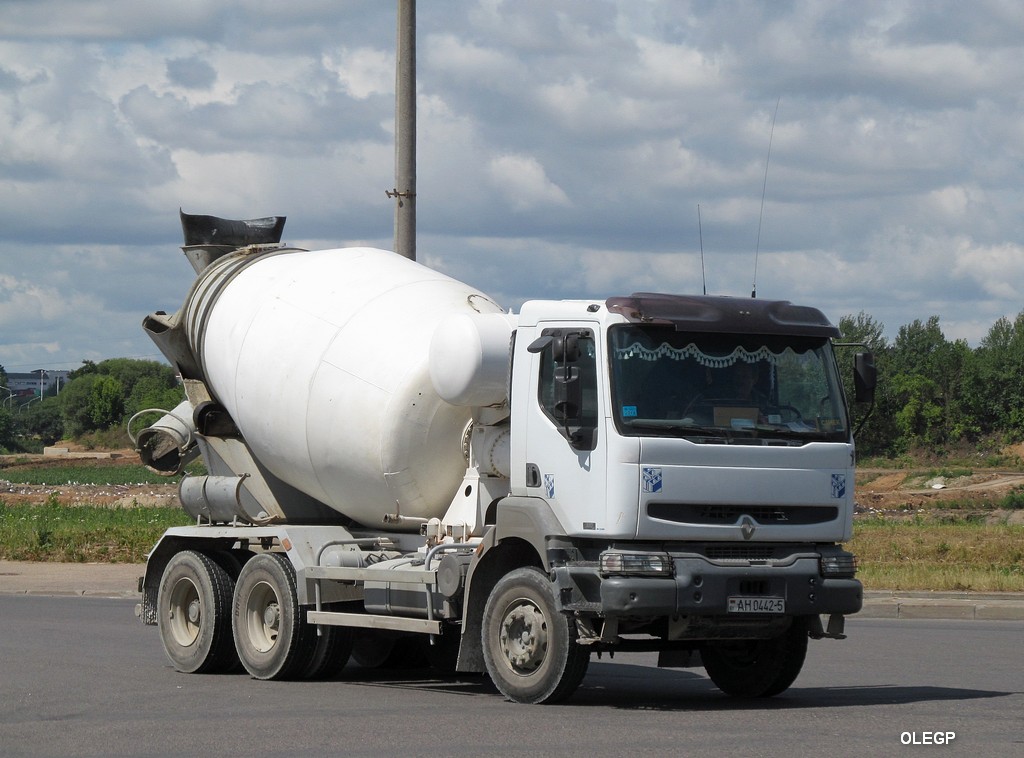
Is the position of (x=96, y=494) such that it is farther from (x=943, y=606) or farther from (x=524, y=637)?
(x=524, y=637)

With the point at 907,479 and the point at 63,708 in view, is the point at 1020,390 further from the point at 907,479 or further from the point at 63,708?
the point at 63,708

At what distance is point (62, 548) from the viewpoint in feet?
111

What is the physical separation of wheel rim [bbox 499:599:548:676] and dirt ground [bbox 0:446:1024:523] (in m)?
42.1

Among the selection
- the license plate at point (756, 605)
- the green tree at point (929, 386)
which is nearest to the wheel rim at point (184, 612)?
the license plate at point (756, 605)

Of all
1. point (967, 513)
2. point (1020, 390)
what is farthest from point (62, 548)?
Result: point (1020, 390)

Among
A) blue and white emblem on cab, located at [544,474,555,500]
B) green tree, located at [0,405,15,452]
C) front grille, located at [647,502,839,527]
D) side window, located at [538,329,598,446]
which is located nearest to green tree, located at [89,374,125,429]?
green tree, located at [0,405,15,452]

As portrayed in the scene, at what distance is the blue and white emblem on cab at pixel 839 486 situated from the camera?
1090cm

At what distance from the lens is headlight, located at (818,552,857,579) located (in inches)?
426

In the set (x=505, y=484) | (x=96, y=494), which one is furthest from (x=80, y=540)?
(x=96, y=494)

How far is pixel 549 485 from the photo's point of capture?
425 inches

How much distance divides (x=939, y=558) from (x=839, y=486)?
18.5 m

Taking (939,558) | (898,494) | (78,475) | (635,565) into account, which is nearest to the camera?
(635,565)

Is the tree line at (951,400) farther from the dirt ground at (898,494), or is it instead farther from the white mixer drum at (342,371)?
the white mixer drum at (342,371)

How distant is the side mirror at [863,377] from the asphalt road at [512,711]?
2167mm
